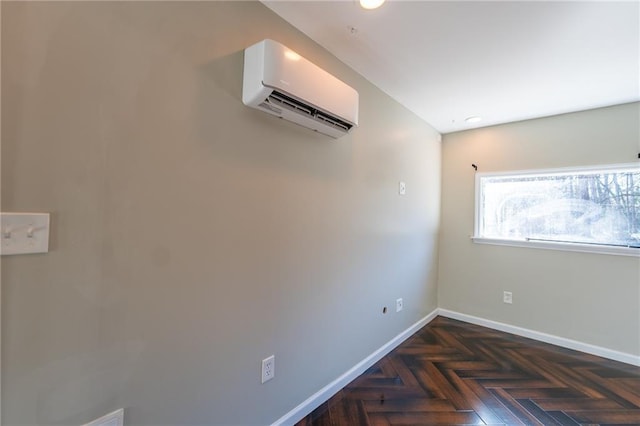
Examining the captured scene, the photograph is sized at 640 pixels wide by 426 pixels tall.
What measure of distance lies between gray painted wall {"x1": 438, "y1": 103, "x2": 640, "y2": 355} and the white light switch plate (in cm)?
367

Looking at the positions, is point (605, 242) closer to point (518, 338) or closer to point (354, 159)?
point (518, 338)

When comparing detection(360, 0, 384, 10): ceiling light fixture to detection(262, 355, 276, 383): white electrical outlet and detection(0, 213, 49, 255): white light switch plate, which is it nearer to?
detection(0, 213, 49, 255): white light switch plate

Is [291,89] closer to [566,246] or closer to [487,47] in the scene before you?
[487,47]

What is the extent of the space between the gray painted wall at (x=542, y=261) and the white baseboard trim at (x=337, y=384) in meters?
1.08

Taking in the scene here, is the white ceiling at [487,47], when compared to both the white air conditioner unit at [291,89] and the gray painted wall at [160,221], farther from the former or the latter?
the white air conditioner unit at [291,89]

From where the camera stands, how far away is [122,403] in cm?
103

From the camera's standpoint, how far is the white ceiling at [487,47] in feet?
4.90

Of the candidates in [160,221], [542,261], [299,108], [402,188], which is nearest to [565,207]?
[542,261]

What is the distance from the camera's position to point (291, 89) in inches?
52.9

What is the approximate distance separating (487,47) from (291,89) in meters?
1.37

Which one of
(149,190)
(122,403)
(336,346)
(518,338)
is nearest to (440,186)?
(518,338)

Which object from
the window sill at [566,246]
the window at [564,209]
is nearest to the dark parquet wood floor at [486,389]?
the window sill at [566,246]

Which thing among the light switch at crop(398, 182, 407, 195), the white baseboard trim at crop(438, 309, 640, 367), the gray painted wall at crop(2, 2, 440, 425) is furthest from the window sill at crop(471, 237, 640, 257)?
the gray painted wall at crop(2, 2, 440, 425)

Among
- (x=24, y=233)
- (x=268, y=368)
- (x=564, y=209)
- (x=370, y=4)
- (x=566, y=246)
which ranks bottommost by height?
(x=268, y=368)
